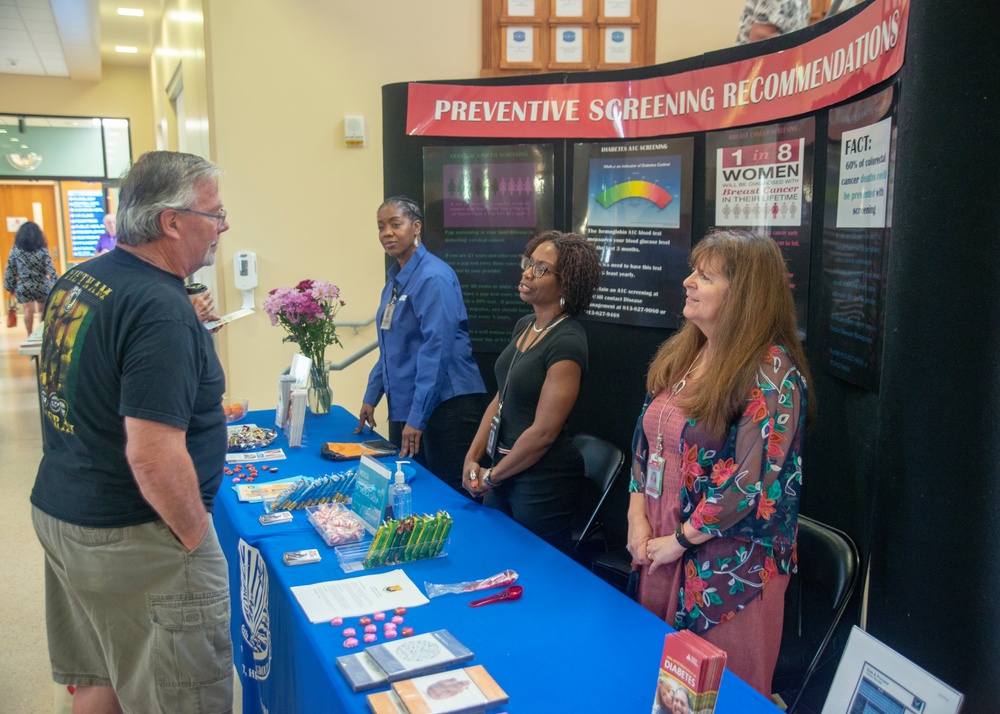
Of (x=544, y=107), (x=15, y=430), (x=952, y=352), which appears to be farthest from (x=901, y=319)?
(x=15, y=430)

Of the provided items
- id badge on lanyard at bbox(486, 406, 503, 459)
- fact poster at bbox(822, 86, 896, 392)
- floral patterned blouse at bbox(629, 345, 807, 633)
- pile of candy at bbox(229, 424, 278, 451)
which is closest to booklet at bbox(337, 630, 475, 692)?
floral patterned blouse at bbox(629, 345, 807, 633)

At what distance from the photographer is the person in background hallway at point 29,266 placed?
8.20 metres

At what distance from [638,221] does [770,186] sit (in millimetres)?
707

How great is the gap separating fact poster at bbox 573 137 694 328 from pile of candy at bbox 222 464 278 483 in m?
1.75

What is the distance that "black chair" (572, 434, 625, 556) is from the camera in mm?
2594

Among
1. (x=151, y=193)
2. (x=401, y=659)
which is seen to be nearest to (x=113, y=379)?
(x=151, y=193)

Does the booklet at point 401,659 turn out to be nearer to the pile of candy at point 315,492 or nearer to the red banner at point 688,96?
the pile of candy at point 315,492

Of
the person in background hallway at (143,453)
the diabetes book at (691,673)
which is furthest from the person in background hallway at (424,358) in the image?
the diabetes book at (691,673)

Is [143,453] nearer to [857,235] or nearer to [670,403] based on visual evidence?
[670,403]

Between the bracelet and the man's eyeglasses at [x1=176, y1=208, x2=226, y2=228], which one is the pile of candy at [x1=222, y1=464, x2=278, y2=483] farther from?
the bracelet

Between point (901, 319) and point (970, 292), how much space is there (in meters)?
0.16

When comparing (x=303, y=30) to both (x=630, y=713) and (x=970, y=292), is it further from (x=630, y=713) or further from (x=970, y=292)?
(x=630, y=713)

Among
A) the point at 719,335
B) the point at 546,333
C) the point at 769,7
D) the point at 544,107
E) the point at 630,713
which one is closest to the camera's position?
the point at 630,713

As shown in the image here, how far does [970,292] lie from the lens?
1518 millimetres
